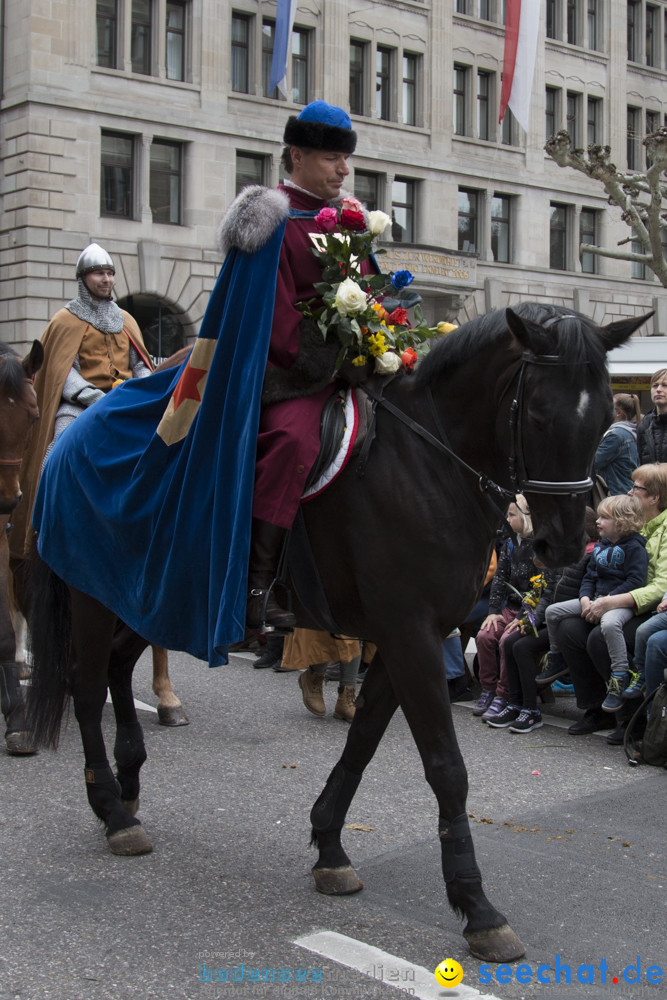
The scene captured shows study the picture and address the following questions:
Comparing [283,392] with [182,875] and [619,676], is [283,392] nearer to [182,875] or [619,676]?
[182,875]

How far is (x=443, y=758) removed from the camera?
360 centimetres

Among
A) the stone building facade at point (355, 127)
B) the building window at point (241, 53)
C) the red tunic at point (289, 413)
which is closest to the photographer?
the red tunic at point (289, 413)

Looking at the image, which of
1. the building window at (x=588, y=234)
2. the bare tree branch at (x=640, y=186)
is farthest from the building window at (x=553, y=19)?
the bare tree branch at (x=640, y=186)

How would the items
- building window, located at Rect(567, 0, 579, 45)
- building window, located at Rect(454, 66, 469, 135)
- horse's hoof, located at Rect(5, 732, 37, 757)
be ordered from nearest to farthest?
horse's hoof, located at Rect(5, 732, 37, 757), building window, located at Rect(454, 66, 469, 135), building window, located at Rect(567, 0, 579, 45)

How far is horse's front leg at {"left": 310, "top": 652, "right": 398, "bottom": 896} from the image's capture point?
4062 mm

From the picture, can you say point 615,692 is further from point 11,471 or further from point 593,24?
point 593,24

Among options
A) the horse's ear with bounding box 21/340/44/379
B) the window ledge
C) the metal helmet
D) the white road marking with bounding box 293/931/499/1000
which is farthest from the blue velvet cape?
the window ledge

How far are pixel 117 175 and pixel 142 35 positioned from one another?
3.71 m

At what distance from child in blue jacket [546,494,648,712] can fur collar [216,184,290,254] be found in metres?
3.83

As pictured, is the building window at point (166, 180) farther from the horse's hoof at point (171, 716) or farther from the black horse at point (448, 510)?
the black horse at point (448, 510)

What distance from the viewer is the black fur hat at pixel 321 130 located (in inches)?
159

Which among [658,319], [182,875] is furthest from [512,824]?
[658,319]

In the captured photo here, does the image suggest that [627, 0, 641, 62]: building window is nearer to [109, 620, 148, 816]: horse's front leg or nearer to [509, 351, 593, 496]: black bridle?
[109, 620, 148, 816]: horse's front leg

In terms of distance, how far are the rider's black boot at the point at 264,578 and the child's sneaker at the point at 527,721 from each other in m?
3.46
